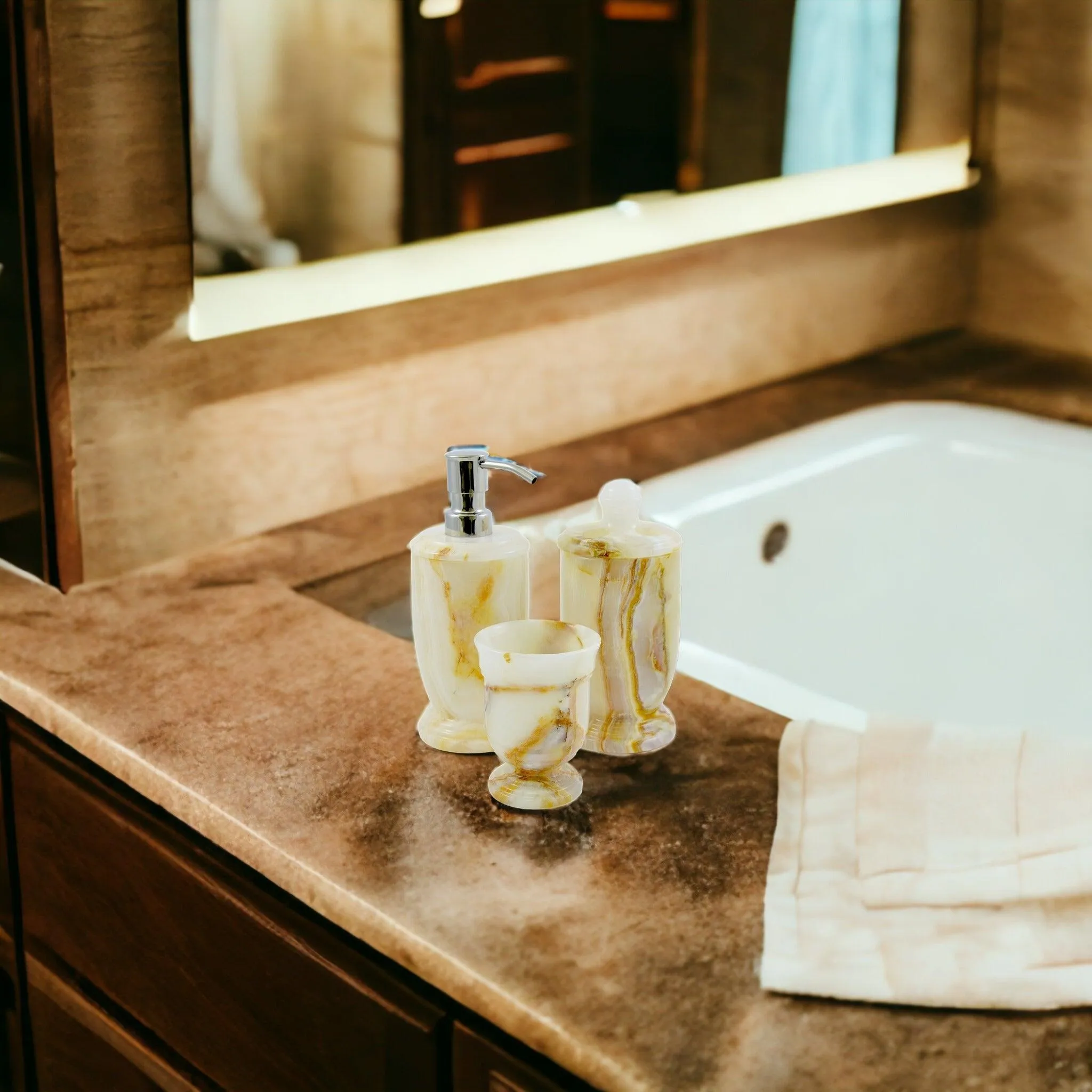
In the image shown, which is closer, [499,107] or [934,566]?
[499,107]

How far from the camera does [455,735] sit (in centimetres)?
88

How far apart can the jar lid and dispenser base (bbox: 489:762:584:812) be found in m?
0.13

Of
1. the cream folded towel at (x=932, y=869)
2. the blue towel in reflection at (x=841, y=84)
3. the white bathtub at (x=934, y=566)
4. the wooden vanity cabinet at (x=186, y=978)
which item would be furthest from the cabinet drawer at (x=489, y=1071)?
the blue towel in reflection at (x=841, y=84)

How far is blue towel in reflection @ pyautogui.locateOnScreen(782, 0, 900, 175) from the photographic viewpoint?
5.41 feet

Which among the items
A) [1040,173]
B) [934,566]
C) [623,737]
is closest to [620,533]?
[623,737]

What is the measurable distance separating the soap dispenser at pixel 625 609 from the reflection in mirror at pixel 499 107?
470mm

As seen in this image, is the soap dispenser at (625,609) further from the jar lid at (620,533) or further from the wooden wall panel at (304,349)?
the wooden wall panel at (304,349)

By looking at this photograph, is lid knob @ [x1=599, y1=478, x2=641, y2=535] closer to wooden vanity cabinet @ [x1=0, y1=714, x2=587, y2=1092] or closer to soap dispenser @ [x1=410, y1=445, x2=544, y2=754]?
soap dispenser @ [x1=410, y1=445, x2=544, y2=754]

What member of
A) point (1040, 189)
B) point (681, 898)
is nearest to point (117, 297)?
point (681, 898)

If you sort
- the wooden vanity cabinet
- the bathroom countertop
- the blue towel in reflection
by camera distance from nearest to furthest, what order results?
the bathroom countertop
the wooden vanity cabinet
the blue towel in reflection

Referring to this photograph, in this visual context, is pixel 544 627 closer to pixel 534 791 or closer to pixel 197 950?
pixel 534 791

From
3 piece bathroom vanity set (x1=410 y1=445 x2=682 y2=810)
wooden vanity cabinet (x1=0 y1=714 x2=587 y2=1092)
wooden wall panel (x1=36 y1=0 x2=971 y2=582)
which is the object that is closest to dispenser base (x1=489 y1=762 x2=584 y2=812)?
3 piece bathroom vanity set (x1=410 y1=445 x2=682 y2=810)

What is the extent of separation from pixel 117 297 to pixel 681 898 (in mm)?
670

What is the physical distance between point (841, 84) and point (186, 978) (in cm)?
130
